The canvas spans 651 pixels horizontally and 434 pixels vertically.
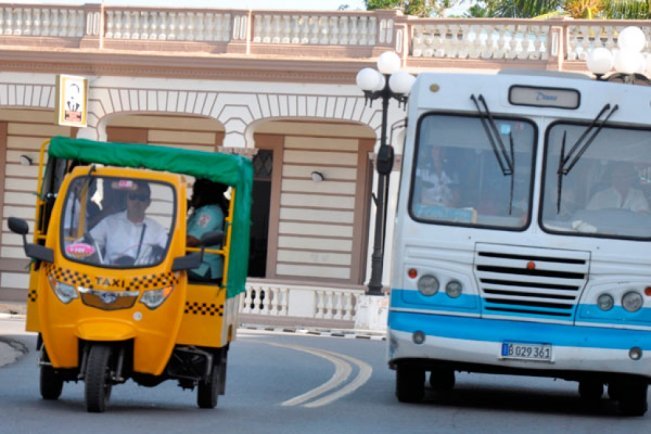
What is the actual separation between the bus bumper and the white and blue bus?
0.01 m

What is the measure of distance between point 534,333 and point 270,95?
22.2 m

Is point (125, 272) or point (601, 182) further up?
point (601, 182)

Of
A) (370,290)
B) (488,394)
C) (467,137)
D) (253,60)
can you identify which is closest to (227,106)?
(253,60)

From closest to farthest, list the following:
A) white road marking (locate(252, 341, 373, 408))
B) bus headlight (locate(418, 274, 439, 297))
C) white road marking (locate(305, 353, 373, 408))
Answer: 1. bus headlight (locate(418, 274, 439, 297))
2. white road marking (locate(305, 353, 373, 408))
3. white road marking (locate(252, 341, 373, 408))

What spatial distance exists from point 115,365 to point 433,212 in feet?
11.4

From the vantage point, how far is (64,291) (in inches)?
512

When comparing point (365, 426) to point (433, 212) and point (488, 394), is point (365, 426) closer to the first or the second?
point (433, 212)

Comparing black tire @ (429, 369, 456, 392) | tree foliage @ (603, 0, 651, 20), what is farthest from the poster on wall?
black tire @ (429, 369, 456, 392)

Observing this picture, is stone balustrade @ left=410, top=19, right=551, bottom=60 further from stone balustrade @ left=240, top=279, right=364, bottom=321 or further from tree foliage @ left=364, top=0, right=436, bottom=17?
tree foliage @ left=364, top=0, right=436, bottom=17

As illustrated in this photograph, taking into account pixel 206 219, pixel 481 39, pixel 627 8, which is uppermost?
pixel 627 8

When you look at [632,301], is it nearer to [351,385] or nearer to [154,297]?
[351,385]

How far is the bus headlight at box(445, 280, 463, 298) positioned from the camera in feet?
49.2

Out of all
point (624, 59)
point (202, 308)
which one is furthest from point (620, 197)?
point (624, 59)

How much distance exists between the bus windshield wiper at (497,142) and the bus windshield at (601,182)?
1.03ft
